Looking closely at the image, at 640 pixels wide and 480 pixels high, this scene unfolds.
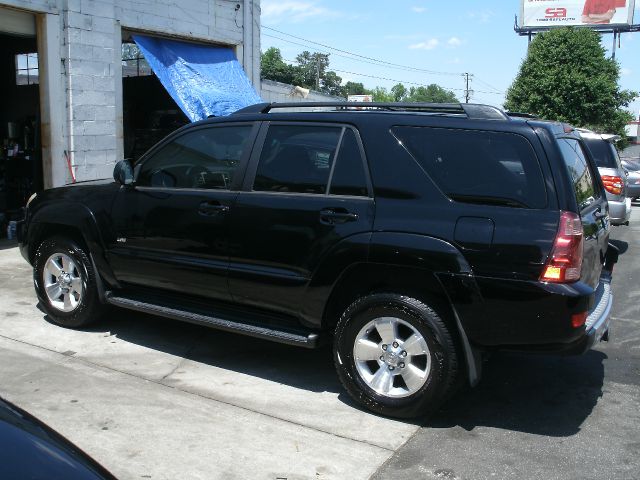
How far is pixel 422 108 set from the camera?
4.60m

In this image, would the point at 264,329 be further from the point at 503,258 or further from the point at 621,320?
the point at 621,320

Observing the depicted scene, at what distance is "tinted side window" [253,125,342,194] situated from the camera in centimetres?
460

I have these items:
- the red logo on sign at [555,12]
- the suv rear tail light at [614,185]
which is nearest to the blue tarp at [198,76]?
the suv rear tail light at [614,185]

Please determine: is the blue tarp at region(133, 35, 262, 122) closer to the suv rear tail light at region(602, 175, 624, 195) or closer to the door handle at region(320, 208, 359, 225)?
the suv rear tail light at region(602, 175, 624, 195)

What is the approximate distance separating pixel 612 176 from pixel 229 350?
7583 millimetres

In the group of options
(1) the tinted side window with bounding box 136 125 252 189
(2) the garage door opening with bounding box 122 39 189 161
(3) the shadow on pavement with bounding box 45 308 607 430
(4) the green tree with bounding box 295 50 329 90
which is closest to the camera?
(3) the shadow on pavement with bounding box 45 308 607 430

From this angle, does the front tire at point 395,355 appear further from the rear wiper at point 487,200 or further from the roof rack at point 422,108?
the roof rack at point 422,108

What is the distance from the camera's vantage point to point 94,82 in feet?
34.2

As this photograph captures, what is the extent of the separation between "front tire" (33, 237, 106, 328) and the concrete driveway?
0.17 meters

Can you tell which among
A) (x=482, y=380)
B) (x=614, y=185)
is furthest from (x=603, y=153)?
(x=482, y=380)

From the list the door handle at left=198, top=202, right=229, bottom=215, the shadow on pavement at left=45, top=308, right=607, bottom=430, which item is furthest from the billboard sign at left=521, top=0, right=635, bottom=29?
the door handle at left=198, top=202, right=229, bottom=215

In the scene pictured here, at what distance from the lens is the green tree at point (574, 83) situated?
93.6ft

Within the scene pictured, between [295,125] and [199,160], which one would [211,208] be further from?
[295,125]

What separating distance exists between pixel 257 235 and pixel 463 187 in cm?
146
